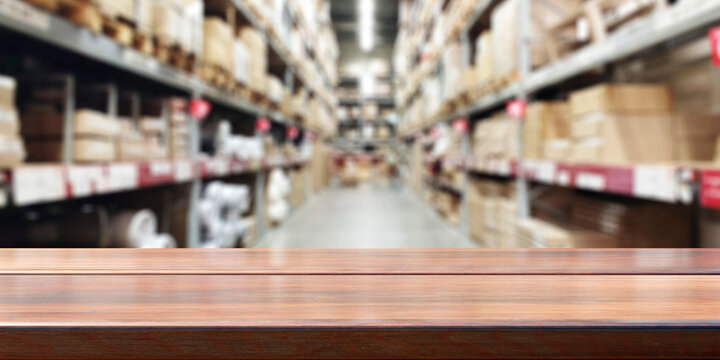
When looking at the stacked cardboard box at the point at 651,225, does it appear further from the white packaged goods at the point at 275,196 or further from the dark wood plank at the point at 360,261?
the white packaged goods at the point at 275,196

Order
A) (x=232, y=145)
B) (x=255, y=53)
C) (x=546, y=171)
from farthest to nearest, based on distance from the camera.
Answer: (x=255, y=53) < (x=232, y=145) < (x=546, y=171)

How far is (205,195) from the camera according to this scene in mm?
3471

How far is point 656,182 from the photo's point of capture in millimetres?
1614

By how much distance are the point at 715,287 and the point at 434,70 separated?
22.7 feet

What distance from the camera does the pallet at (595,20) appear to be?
2432mm

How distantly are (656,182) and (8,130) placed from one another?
7.49 feet

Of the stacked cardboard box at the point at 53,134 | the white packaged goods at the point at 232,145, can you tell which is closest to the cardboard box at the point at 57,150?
the stacked cardboard box at the point at 53,134

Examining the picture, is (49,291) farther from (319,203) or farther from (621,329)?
(319,203)

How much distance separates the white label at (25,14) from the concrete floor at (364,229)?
3018 mm

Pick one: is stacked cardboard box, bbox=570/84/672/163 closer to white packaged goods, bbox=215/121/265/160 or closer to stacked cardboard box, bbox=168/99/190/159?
stacked cardboard box, bbox=168/99/190/159

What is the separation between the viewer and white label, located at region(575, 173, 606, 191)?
1999mm

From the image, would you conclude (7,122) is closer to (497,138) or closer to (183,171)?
(183,171)

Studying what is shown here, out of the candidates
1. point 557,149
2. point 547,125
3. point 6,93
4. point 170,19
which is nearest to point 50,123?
point 6,93

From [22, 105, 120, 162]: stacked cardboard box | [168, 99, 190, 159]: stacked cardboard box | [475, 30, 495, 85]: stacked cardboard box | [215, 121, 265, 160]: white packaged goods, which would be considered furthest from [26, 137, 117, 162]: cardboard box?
[475, 30, 495, 85]: stacked cardboard box
